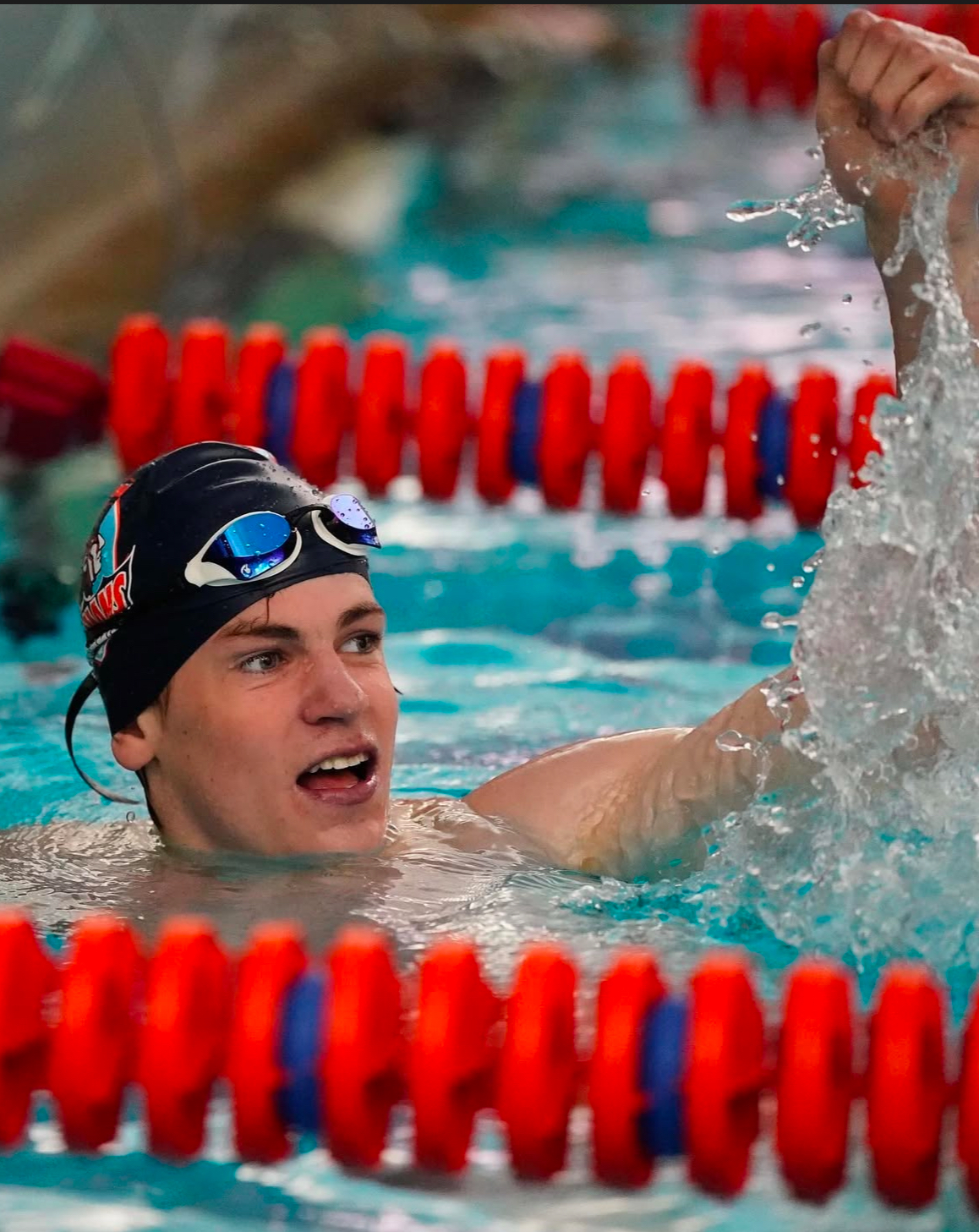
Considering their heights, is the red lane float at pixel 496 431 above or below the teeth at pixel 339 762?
above

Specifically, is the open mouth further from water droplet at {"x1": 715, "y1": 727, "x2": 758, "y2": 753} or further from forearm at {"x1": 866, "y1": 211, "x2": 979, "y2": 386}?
forearm at {"x1": 866, "y1": 211, "x2": 979, "y2": 386}

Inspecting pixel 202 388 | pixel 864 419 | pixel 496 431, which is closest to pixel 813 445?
pixel 864 419

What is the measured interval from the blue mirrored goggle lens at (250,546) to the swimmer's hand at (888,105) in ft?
2.79

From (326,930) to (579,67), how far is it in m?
8.28

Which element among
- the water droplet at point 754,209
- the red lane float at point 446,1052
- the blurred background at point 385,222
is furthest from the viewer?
the blurred background at point 385,222

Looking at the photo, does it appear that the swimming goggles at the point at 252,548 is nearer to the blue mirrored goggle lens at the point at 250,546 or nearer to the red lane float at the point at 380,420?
the blue mirrored goggle lens at the point at 250,546

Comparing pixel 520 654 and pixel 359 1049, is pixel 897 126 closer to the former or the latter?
pixel 359 1049

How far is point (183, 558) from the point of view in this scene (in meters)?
2.73

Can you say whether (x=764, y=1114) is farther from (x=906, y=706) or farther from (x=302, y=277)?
(x=302, y=277)

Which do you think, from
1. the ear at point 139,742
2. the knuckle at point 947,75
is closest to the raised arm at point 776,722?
the knuckle at point 947,75

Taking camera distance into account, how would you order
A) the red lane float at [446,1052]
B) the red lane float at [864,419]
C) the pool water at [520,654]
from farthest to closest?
the red lane float at [864,419], the pool water at [520,654], the red lane float at [446,1052]

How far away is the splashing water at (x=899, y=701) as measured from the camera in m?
2.57

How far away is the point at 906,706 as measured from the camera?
2617mm

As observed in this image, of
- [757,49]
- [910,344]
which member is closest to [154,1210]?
[910,344]
